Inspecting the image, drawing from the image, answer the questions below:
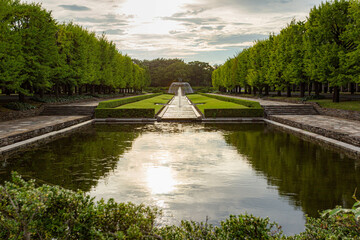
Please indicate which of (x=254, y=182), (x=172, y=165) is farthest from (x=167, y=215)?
(x=172, y=165)

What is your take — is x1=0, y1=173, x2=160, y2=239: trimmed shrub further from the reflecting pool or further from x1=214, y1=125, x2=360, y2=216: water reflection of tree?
x1=214, y1=125, x2=360, y2=216: water reflection of tree

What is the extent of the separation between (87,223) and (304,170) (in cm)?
790

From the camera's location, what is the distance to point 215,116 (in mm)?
25297

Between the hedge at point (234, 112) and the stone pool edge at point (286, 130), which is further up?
the hedge at point (234, 112)

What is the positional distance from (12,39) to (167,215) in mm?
22535

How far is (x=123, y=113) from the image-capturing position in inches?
1001

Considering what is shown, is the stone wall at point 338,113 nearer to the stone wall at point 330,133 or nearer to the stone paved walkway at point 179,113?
the stone wall at point 330,133

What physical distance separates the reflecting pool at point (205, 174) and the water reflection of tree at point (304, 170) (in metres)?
0.02

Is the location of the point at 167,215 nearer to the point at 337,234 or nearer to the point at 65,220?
the point at 65,220

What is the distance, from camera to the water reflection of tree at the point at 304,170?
7.12 metres

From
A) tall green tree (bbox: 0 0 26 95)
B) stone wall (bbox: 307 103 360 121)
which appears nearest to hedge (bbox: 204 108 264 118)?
stone wall (bbox: 307 103 360 121)

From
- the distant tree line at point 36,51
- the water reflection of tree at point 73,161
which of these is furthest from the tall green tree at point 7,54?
the water reflection of tree at point 73,161

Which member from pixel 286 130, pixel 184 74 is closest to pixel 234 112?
pixel 286 130

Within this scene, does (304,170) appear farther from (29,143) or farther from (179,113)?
(179,113)
